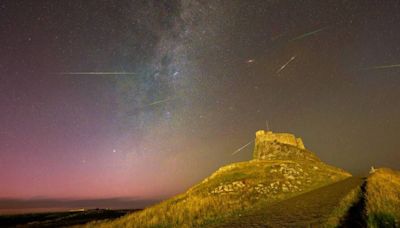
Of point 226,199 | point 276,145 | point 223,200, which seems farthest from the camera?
point 276,145

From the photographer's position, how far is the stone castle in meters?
62.8

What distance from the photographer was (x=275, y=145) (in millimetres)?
69062

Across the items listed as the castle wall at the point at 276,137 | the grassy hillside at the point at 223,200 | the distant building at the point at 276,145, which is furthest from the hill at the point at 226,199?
the castle wall at the point at 276,137

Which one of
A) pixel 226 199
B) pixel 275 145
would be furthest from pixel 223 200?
pixel 275 145

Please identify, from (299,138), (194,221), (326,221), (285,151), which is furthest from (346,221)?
(299,138)

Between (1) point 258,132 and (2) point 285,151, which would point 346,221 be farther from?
(1) point 258,132

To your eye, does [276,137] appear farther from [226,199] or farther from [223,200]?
[223,200]

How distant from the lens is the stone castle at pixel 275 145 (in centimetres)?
6285

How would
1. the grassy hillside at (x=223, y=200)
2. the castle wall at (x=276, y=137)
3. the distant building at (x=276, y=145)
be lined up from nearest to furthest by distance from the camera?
1. the grassy hillside at (x=223, y=200)
2. the distant building at (x=276, y=145)
3. the castle wall at (x=276, y=137)

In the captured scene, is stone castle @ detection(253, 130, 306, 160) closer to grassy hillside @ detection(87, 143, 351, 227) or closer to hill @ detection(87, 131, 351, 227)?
hill @ detection(87, 131, 351, 227)

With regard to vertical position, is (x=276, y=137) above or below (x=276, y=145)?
above

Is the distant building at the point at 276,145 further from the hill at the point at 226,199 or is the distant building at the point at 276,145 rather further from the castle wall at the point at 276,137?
the hill at the point at 226,199

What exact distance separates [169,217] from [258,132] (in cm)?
6911

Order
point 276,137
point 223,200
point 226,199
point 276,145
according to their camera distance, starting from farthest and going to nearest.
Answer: point 276,137
point 276,145
point 226,199
point 223,200
